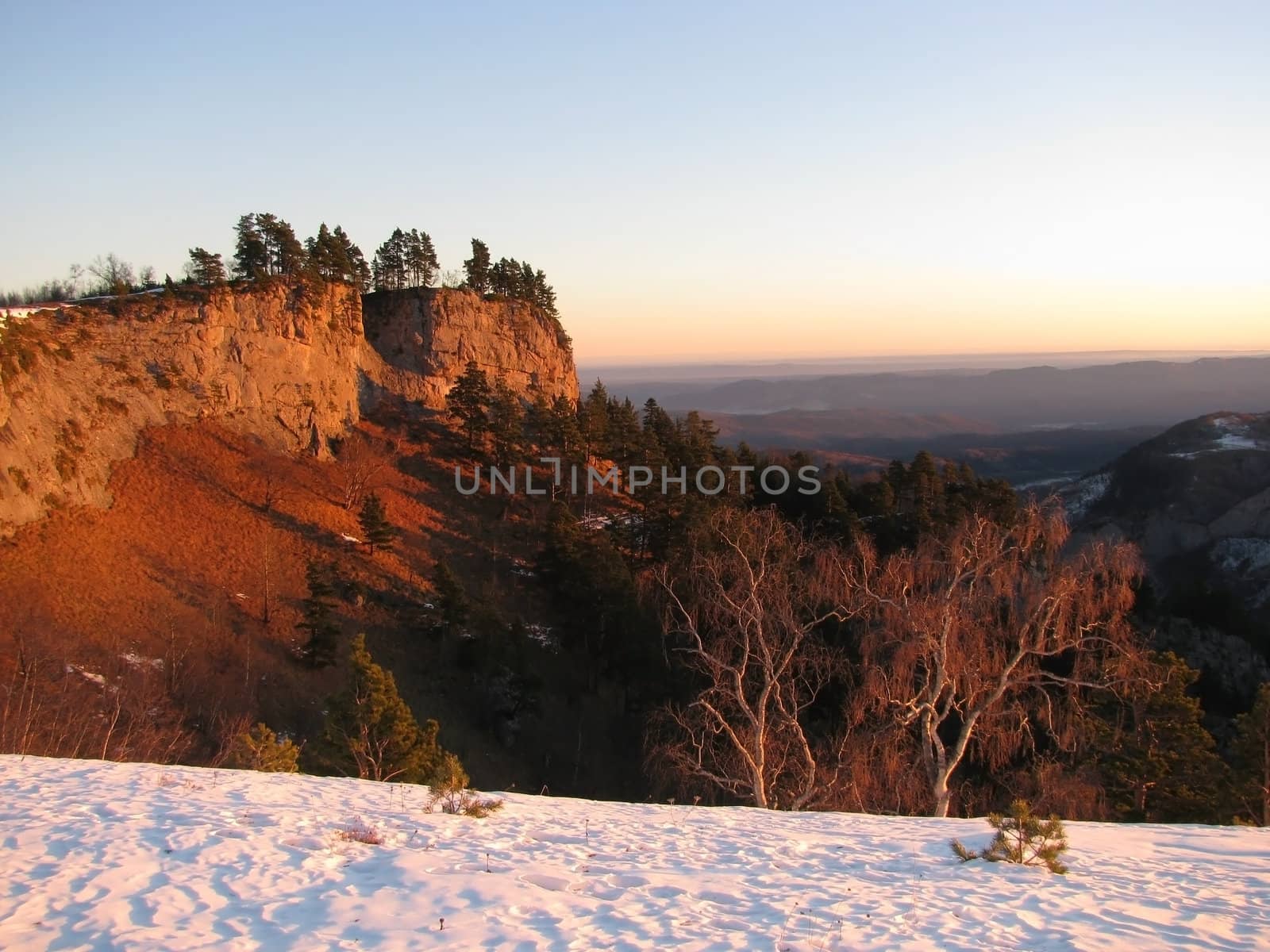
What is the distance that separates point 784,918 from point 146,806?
7.42 metres

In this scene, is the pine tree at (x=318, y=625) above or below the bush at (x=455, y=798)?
below

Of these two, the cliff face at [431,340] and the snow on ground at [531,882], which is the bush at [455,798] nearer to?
the snow on ground at [531,882]

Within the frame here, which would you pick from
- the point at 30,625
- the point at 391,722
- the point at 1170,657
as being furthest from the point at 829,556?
the point at 30,625

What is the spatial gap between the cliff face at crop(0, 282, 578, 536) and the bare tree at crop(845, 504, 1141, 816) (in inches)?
1292

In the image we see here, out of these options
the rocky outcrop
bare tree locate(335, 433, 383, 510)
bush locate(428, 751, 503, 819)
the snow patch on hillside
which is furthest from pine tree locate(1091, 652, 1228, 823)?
the snow patch on hillside

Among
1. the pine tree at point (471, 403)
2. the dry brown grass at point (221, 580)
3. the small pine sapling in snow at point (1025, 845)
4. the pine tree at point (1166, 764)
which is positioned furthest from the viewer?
the pine tree at point (471, 403)

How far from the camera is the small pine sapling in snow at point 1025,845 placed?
816 centimetres

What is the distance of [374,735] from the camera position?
18562 mm

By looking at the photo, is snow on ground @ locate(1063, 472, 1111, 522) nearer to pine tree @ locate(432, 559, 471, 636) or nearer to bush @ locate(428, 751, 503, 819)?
pine tree @ locate(432, 559, 471, 636)

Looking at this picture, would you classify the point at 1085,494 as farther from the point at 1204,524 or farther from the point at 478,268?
the point at 478,268

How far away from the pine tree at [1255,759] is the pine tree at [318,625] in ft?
100

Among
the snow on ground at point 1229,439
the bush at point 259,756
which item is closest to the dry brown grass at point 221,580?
the bush at point 259,756

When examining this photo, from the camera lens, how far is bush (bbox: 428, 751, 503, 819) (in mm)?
9562

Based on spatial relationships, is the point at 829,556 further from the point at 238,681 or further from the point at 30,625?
the point at 30,625
